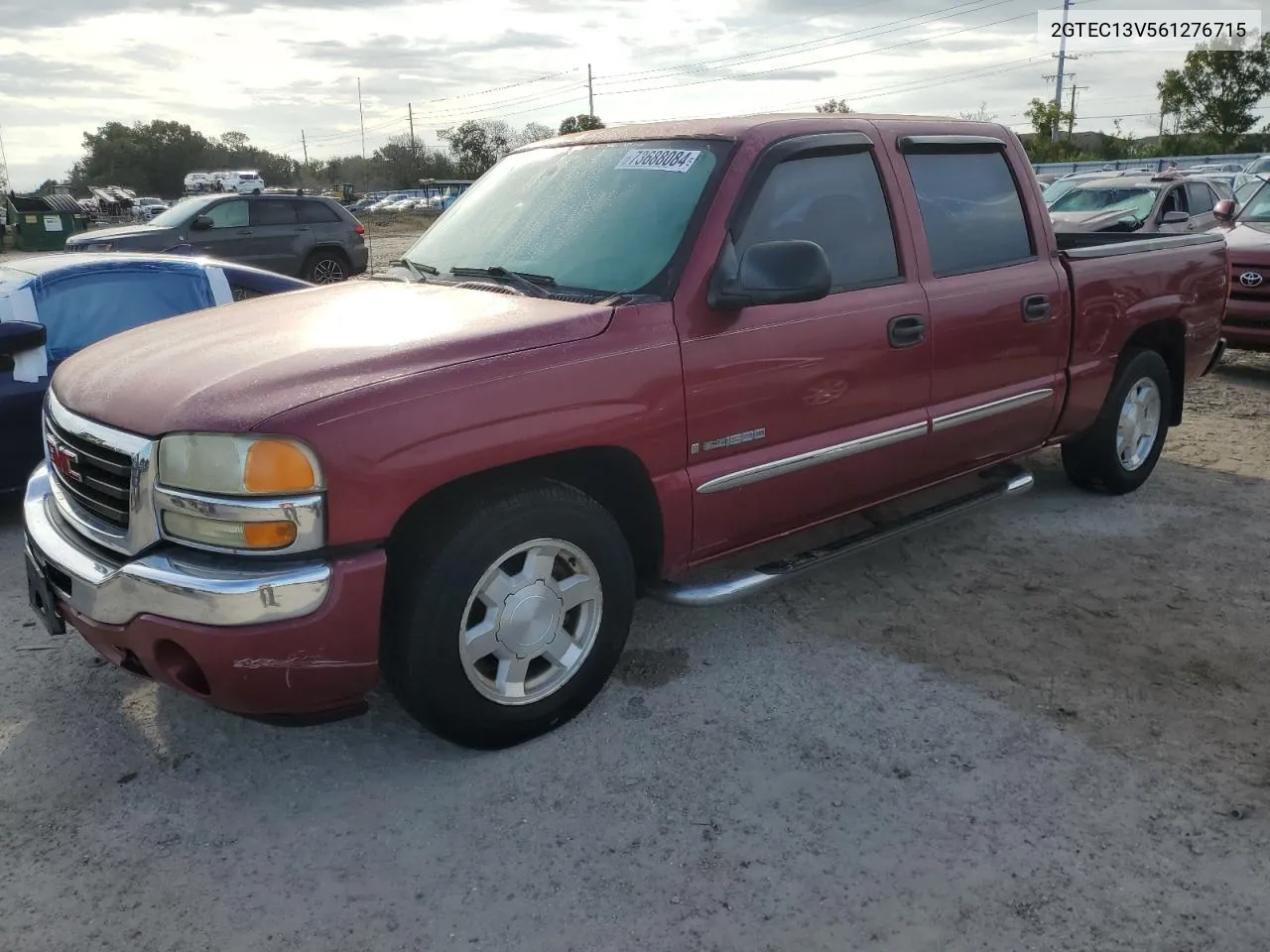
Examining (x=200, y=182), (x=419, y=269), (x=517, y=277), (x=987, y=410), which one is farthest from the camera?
(x=200, y=182)

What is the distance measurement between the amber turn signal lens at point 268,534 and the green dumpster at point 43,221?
89.7ft

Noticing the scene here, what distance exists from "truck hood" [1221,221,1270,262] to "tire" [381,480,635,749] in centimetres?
752

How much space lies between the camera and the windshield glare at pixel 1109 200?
12.9 metres

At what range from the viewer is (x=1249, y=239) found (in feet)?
30.0

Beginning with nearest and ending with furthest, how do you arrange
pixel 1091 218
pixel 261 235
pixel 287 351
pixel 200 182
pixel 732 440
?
pixel 287 351, pixel 732 440, pixel 1091 218, pixel 261 235, pixel 200 182

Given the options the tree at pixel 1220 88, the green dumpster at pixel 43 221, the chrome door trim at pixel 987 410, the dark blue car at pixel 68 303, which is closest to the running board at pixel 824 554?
the chrome door trim at pixel 987 410

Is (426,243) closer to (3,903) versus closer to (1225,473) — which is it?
(3,903)

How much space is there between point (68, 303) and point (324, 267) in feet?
36.6

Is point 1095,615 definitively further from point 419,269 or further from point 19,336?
point 19,336

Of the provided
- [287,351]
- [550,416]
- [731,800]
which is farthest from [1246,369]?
[287,351]

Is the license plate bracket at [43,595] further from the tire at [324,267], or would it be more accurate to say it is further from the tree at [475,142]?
the tree at [475,142]

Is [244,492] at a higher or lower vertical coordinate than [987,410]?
higher

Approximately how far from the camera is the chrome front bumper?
103 inches

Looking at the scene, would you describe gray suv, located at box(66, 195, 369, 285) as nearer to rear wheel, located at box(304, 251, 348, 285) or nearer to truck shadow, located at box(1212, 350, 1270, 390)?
rear wheel, located at box(304, 251, 348, 285)
